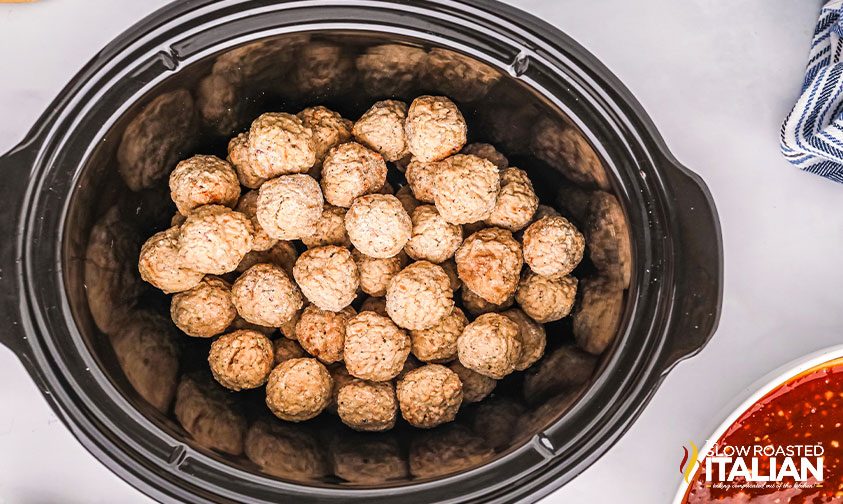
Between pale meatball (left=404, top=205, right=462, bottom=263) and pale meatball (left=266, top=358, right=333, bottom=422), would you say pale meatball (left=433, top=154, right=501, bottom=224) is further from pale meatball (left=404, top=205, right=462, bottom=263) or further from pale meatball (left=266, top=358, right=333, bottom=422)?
pale meatball (left=266, top=358, right=333, bottom=422)

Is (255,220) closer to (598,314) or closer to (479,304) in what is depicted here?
(479,304)

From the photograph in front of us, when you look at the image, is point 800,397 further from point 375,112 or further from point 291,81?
point 291,81

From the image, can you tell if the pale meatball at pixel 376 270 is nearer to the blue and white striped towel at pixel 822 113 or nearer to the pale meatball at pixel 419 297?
the pale meatball at pixel 419 297

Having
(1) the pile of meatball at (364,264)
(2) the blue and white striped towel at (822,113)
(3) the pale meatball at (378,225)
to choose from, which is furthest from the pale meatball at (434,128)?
(2) the blue and white striped towel at (822,113)

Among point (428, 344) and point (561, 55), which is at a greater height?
point (561, 55)

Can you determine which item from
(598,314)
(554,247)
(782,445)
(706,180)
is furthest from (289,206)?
(782,445)

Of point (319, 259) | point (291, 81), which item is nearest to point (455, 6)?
point (291, 81)
